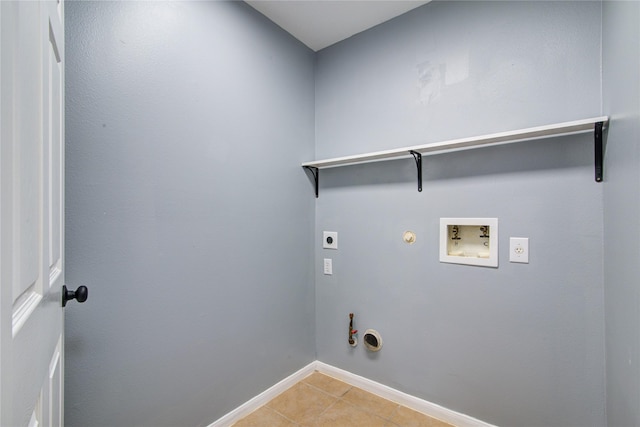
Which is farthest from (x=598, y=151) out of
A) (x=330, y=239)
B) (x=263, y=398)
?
(x=263, y=398)

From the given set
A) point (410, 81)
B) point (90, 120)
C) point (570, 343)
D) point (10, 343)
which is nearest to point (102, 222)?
point (90, 120)

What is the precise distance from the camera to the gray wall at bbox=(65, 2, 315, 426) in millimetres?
1181

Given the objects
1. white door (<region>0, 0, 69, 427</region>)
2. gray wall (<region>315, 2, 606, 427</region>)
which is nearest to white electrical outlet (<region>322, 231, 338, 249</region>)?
gray wall (<region>315, 2, 606, 427</region>)

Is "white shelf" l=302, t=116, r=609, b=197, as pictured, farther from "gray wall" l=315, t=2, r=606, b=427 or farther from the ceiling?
the ceiling

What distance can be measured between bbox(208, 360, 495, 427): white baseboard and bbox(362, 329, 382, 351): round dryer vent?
0.82 ft

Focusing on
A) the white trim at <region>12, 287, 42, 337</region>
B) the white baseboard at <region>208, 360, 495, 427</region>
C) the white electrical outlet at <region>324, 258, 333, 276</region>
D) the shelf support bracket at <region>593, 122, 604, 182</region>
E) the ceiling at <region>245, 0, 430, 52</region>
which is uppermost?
the ceiling at <region>245, 0, 430, 52</region>

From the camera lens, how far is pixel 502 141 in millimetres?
1546

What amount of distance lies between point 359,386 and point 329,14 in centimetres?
262

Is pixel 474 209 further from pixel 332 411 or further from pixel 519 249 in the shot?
pixel 332 411

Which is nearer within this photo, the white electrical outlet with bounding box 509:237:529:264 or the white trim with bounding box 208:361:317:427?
the white electrical outlet with bounding box 509:237:529:264

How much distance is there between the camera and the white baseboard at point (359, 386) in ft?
5.48

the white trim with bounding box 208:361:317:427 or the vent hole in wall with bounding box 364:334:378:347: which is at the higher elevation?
the vent hole in wall with bounding box 364:334:378:347

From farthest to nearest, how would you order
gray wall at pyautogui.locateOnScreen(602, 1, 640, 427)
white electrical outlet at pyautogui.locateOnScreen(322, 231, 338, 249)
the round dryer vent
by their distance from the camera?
white electrical outlet at pyautogui.locateOnScreen(322, 231, 338, 249), the round dryer vent, gray wall at pyautogui.locateOnScreen(602, 1, 640, 427)

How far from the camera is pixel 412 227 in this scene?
6.15 feet
